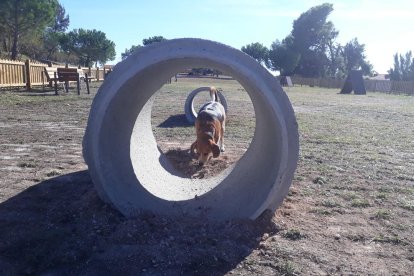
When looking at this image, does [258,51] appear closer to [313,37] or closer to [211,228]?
[313,37]

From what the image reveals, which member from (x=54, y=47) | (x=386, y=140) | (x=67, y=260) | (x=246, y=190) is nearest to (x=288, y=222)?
(x=246, y=190)

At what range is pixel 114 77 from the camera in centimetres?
436

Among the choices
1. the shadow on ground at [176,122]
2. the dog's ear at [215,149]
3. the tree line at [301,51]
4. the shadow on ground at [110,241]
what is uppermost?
the tree line at [301,51]

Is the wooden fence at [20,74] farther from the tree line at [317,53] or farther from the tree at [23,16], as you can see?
the tree line at [317,53]

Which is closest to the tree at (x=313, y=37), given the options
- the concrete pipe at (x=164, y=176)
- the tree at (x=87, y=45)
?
the tree at (x=87, y=45)

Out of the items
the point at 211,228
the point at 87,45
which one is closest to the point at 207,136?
the point at 211,228

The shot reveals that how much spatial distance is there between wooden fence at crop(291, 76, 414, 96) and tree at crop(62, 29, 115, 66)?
31373 millimetres

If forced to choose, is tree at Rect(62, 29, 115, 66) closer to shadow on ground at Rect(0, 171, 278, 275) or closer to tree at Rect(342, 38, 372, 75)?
tree at Rect(342, 38, 372, 75)

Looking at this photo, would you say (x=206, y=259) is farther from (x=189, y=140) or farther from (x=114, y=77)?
(x=189, y=140)

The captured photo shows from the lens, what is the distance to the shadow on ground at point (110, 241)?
3521mm

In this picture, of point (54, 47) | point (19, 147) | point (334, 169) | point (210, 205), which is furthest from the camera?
point (54, 47)

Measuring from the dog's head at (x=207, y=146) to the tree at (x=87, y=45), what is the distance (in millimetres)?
65921

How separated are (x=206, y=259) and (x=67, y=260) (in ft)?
3.76

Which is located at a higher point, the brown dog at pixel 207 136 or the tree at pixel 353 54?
the tree at pixel 353 54
